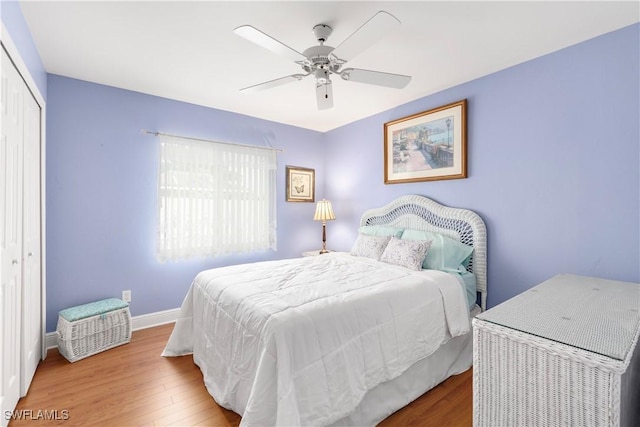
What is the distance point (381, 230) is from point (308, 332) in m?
1.99

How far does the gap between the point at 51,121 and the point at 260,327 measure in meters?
2.74

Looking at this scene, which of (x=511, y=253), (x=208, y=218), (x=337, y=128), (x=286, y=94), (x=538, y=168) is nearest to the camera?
(x=538, y=168)

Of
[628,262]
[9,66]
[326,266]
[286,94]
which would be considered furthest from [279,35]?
[628,262]

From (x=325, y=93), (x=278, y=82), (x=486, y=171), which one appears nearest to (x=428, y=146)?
(x=486, y=171)

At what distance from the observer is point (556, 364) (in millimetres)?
1083

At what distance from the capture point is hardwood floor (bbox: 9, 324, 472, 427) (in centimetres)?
176

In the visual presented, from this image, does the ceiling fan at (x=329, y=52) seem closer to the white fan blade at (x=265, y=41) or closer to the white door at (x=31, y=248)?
the white fan blade at (x=265, y=41)

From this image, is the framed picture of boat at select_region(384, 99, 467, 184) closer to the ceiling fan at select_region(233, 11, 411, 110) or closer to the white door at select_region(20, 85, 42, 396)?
the ceiling fan at select_region(233, 11, 411, 110)

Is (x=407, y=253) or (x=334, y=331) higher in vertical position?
(x=407, y=253)

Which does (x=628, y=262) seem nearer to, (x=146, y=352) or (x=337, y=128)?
(x=337, y=128)

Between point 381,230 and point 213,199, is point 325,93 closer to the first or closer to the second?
point 381,230

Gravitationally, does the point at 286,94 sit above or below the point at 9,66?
above

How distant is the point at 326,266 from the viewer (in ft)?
8.81

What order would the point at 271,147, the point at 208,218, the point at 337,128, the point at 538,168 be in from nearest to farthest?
the point at 538,168, the point at 208,218, the point at 271,147, the point at 337,128
